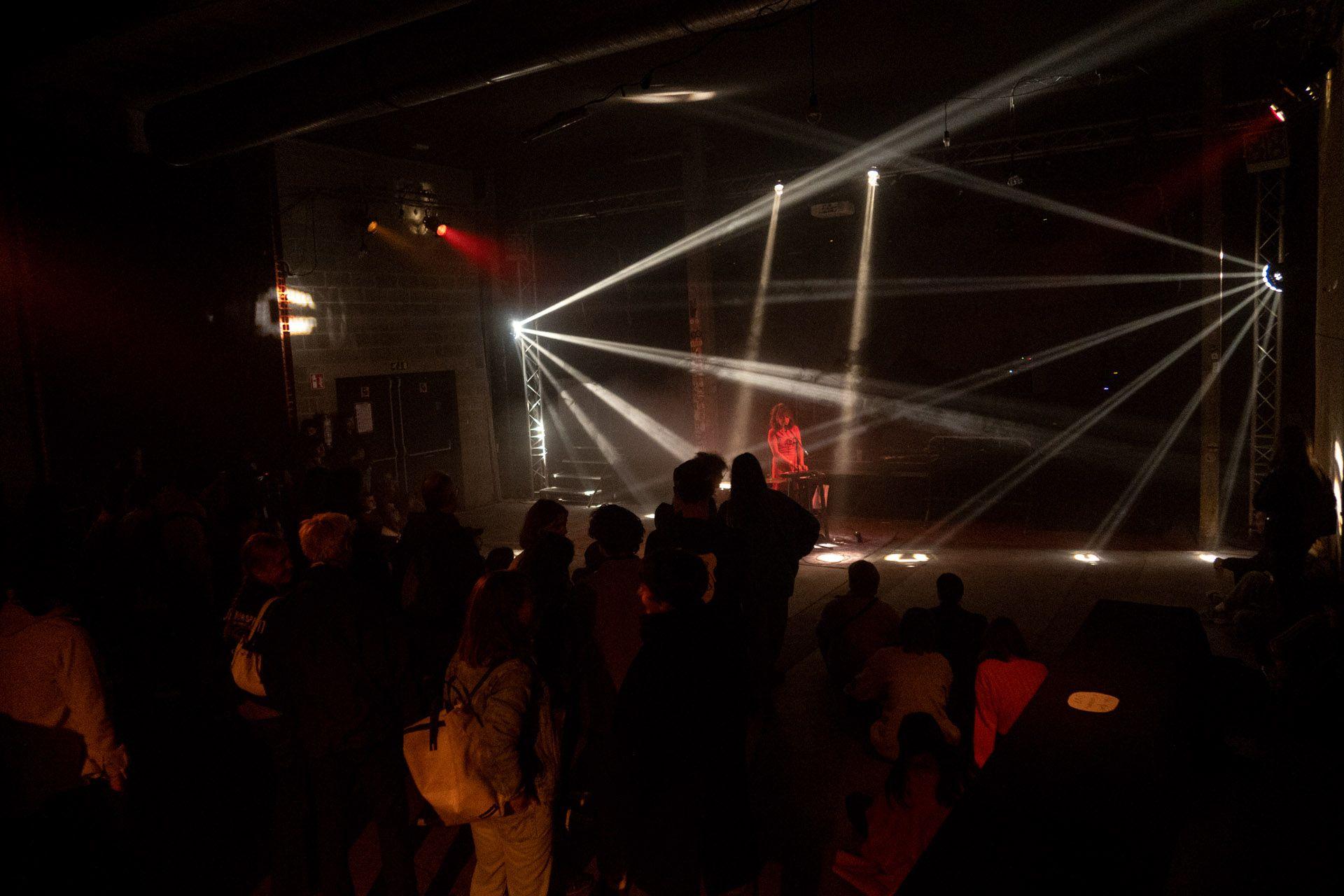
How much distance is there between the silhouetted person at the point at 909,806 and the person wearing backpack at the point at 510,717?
130 cm

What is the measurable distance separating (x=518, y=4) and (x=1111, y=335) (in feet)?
31.6

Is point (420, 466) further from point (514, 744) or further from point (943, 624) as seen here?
point (514, 744)

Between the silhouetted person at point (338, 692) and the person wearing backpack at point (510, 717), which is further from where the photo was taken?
the silhouetted person at point (338, 692)

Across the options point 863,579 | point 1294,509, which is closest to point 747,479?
point 863,579

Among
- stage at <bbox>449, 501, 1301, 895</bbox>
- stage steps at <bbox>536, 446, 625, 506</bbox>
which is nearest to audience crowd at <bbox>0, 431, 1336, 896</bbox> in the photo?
stage at <bbox>449, 501, 1301, 895</bbox>

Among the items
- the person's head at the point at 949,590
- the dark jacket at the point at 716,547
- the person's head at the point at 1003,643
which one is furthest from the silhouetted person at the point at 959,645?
the dark jacket at the point at 716,547

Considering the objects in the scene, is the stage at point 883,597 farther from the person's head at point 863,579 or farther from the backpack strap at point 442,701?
the backpack strap at point 442,701

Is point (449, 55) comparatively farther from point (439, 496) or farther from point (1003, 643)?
point (1003, 643)

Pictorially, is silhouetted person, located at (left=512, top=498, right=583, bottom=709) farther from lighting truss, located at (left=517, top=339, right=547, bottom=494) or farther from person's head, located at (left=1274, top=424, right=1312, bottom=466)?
lighting truss, located at (left=517, top=339, right=547, bottom=494)

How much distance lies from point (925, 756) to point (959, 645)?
1558 mm

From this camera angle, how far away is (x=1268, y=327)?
8.88 m

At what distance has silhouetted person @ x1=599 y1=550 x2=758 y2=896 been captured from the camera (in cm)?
244

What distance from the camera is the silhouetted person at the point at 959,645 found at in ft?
14.5

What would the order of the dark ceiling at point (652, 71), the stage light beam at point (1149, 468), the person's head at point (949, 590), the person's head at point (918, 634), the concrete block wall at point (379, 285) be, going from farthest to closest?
the stage light beam at point (1149, 468) → the concrete block wall at point (379, 285) → the dark ceiling at point (652, 71) → the person's head at point (949, 590) → the person's head at point (918, 634)
